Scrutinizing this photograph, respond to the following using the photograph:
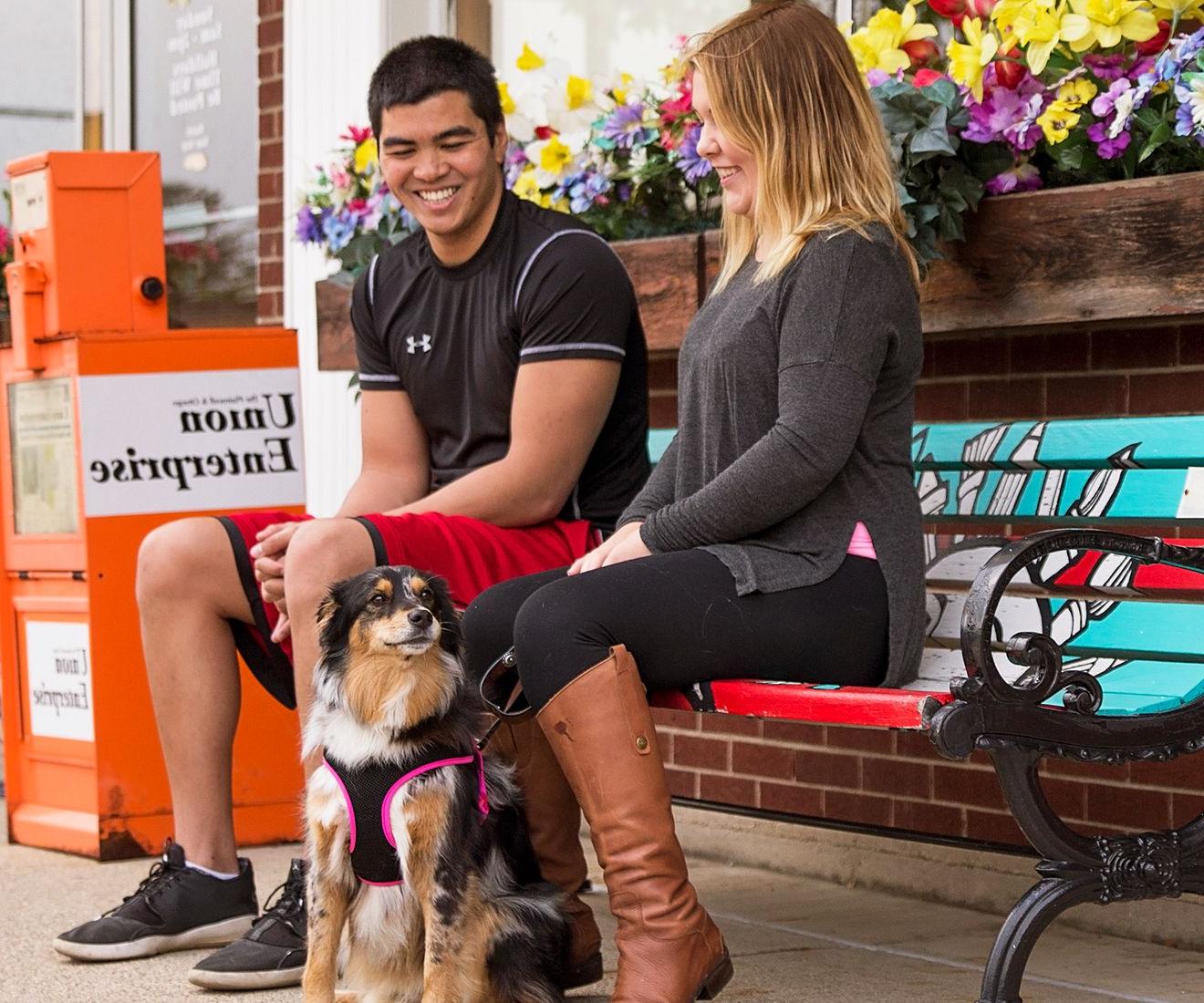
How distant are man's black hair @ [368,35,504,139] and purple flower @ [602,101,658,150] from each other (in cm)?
54

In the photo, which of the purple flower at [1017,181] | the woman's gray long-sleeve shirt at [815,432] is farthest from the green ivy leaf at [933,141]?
the woman's gray long-sleeve shirt at [815,432]

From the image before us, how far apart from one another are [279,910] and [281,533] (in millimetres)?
744

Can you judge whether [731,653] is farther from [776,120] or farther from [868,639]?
[776,120]

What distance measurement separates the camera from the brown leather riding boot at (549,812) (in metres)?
3.42

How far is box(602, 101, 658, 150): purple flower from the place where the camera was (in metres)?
4.35

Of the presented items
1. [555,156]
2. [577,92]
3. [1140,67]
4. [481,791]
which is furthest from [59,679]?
[1140,67]

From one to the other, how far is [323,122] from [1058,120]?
10.7ft

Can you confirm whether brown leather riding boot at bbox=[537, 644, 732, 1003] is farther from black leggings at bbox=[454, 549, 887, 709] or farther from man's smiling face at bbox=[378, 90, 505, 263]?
man's smiling face at bbox=[378, 90, 505, 263]

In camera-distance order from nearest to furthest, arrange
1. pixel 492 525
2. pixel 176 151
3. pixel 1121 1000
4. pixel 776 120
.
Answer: pixel 776 120 → pixel 1121 1000 → pixel 492 525 → pixel 176 151

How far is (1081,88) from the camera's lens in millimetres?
3430

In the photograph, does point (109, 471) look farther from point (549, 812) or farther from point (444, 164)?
point (549, 812)

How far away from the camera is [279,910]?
11.6ft

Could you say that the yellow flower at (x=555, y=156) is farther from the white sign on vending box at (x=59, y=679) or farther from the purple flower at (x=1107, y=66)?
the white sign on vending box at (x=59, y=679)

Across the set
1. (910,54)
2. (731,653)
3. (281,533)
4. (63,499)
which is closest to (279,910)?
(281,533)
